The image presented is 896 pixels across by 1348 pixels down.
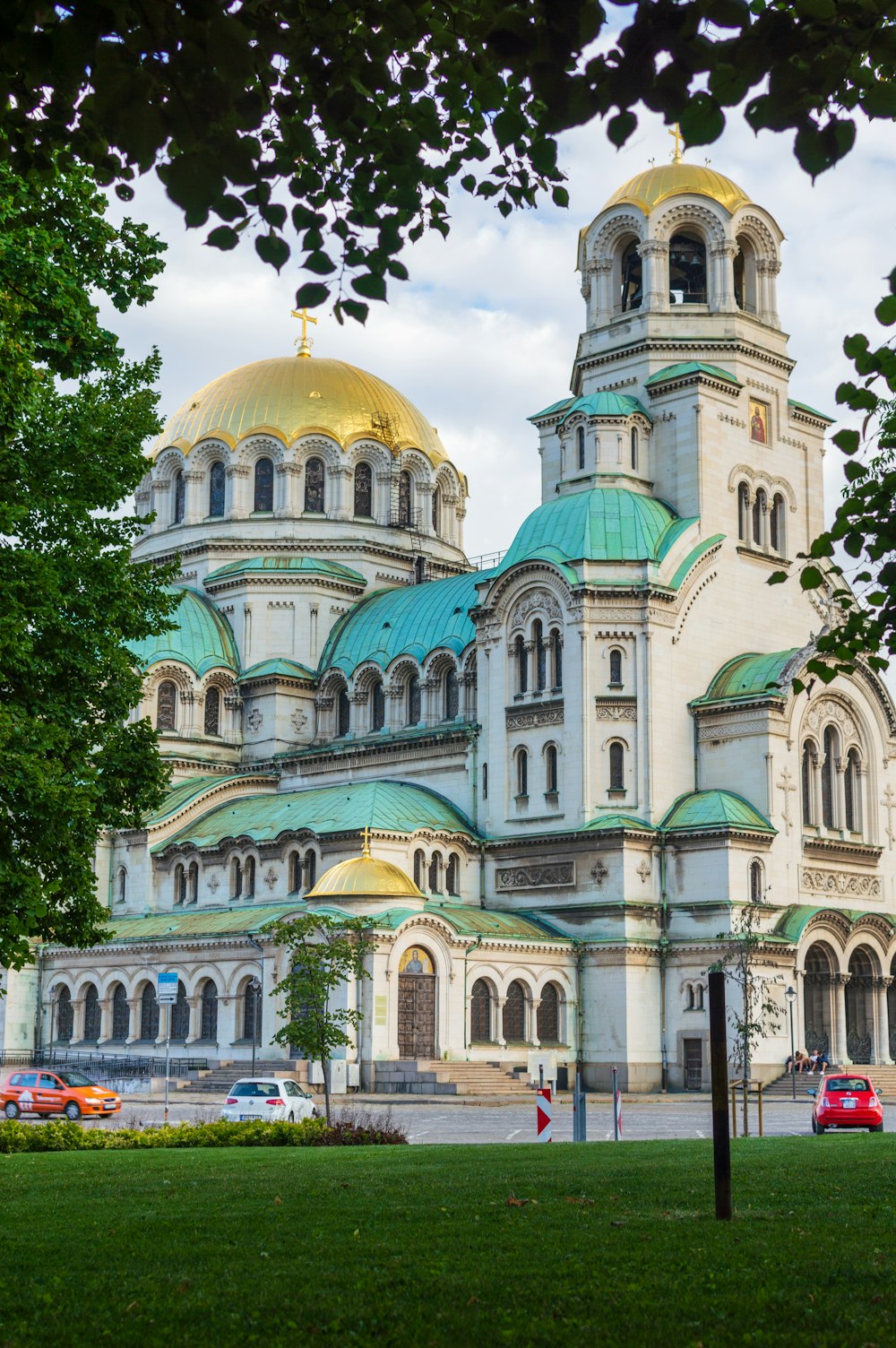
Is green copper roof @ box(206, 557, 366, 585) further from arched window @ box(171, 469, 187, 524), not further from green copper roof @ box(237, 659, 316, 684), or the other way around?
arched window @ box(171, 469, 187, 524)

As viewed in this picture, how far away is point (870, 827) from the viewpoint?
60781mm

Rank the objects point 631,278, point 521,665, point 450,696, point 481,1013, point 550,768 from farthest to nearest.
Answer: point 631,278
point 450,696
point 521,665
point 550,768
point 481,1013

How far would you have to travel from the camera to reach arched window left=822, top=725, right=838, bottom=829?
59.6 m

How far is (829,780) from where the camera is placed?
59938 mm

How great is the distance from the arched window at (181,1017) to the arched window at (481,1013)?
10.6m

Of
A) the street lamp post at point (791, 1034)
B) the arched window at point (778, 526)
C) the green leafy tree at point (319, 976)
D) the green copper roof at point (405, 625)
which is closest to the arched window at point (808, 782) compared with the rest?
the street lamp post at point (791, 1034)

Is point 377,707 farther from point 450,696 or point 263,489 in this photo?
point 263,489

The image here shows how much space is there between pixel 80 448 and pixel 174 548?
52.9 meters

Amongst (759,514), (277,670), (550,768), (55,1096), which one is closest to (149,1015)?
(277,670)

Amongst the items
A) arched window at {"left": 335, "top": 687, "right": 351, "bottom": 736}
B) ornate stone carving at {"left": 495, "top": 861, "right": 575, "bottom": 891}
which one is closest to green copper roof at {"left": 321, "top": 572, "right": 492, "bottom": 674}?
arched window at {"left": 335, "top": 687, "right": 351, "bottom": 736}

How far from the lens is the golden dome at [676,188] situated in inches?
2387

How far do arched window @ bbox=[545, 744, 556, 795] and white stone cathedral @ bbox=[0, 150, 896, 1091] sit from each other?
0.31ft

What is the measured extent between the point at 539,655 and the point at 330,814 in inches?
350

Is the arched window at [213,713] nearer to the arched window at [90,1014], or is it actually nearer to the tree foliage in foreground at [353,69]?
the arched window at [90,1014]
